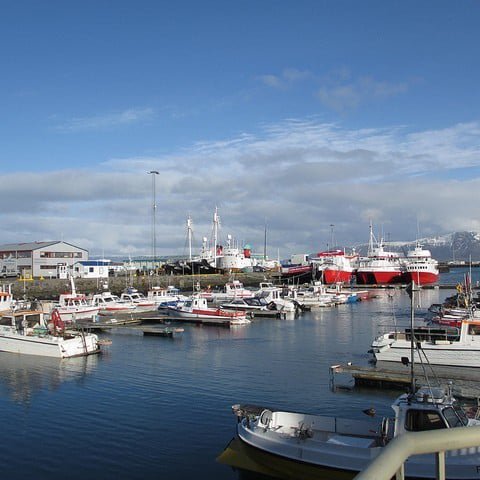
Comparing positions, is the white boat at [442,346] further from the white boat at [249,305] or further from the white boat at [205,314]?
the white boat at [249,305]

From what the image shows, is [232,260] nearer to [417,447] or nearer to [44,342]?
[44,342]

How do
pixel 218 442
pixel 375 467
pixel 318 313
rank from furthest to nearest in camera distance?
pixel 318 313, pixel 218 442, pixel 375 467

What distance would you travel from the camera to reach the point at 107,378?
27516mm

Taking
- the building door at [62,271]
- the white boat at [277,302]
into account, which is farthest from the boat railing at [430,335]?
the building door at [62,271]

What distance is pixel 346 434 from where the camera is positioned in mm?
15391

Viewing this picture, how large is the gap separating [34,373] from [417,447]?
2854 cm

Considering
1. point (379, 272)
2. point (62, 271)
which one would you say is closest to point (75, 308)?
point (62, 271)

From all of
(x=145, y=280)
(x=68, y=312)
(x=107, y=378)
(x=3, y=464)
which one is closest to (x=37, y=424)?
(x=3, y=464)

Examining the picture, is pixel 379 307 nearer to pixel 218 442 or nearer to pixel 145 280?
pixel 145 280

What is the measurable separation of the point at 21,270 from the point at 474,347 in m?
89.0

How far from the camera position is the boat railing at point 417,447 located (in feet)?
9.24

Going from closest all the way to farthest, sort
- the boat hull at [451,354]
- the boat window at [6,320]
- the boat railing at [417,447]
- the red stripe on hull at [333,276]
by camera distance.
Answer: the boat railing at [417,447]
the boat hull at [451,354]
the boat window at [6,320]
the red stripe on hull at [333,276]

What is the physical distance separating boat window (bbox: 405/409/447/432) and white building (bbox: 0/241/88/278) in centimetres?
8980

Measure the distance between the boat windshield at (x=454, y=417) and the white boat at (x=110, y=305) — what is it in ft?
144
